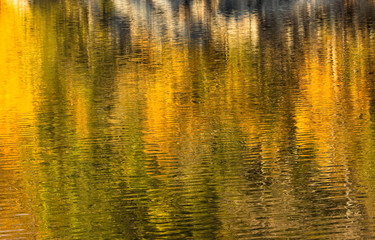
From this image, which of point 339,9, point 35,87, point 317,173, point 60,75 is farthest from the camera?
point 339,9

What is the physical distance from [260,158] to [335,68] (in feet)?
41.5

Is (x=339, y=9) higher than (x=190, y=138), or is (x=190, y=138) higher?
(x=339, y=9)

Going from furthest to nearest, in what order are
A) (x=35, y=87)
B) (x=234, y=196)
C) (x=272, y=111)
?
(x=35, y=87) → (x=272, y=111) → (x=234, y=196)

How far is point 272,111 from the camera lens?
19938mm

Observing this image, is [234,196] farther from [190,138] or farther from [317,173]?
[190,138]

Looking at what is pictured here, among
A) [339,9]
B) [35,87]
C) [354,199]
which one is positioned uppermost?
[339,9]

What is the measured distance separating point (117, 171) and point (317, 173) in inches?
153

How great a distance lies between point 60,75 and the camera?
27.5m

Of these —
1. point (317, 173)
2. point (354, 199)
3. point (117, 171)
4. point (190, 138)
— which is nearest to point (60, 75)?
point (190, 138)

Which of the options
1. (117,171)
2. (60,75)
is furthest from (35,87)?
(117,171)

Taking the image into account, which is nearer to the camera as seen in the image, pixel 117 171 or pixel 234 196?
pixel 234 196

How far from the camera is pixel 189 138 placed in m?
16.9

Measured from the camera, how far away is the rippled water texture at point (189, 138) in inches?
457

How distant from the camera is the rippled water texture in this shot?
38.1 feet
